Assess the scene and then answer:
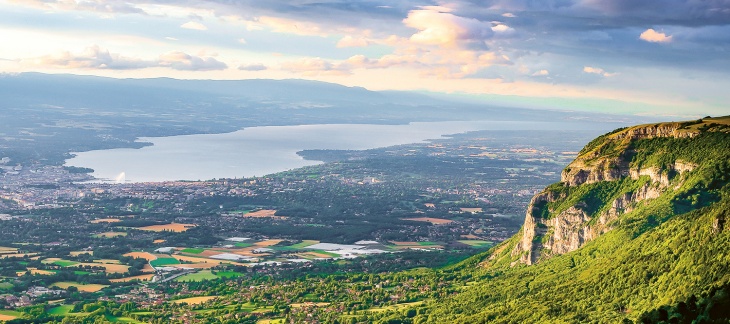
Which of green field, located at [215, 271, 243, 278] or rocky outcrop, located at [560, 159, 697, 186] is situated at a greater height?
rocky outcrop, located at [560, 159, 697, 186]

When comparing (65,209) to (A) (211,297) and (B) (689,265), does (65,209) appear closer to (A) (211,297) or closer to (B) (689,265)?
(A) (211,297)

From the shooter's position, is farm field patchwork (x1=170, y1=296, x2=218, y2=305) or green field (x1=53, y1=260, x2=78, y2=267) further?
green field (x1=53, y1=260, x2=78, y2=267)

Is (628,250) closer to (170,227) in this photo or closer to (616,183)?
(616,183)

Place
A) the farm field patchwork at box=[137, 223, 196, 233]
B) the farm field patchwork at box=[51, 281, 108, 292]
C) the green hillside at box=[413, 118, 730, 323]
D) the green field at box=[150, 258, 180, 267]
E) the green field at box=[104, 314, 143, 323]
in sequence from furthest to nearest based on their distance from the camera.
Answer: the farm field patchwork at box=[137, 223, 196, 233]
the green field at box=[150, 258, 180, 267]
the farm field patchwork at box=[51, 281, 108, 292]
the green field at box=[104, 314, 143, 323]
the green hillside at box=[413, 118, 730, 323]

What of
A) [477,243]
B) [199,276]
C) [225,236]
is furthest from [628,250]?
[225,236]

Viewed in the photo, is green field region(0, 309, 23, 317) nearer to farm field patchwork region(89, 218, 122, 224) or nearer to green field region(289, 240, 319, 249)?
green field region(289, 240, 319, 249)

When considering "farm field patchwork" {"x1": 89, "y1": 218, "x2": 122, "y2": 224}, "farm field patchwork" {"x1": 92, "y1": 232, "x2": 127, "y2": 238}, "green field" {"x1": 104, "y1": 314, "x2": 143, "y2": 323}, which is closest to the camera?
"green field" {"x1": 104, "y1": 314, "x2": 143, "y2": 323}

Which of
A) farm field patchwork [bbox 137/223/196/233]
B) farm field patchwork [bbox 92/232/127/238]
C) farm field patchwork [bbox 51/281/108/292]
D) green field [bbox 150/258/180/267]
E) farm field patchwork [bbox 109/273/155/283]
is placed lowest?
farm field patchwork [bbox 51/281/108/292]

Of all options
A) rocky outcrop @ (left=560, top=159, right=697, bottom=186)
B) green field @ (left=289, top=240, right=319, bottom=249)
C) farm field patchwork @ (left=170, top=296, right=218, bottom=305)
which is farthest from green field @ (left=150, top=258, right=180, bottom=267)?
rocky outcrop @ (left=560, top=159, right=697, bottom=186)
